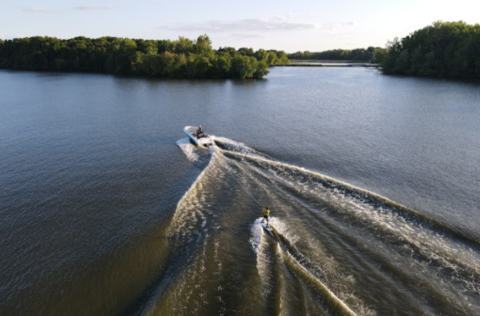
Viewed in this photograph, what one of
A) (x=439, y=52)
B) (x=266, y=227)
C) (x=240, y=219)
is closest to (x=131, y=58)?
(x=240, y=219)

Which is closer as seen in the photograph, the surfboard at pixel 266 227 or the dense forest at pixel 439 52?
the surfboard at pixel 266 227

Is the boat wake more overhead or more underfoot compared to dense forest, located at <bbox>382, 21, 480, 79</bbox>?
more underfoot

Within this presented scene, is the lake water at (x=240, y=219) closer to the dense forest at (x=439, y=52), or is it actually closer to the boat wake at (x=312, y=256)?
the boat wake at (x=312, y=256)

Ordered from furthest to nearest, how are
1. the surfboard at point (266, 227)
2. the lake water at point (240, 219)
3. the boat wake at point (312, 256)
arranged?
the surfboard at point (266, 227), the lake water at point (240, 219), the boat wake at point (312, 256)

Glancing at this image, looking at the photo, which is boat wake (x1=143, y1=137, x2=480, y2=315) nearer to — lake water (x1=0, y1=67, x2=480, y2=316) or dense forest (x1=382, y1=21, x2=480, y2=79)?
lake water (x1=0, y1=67, x2=480, y2=316)

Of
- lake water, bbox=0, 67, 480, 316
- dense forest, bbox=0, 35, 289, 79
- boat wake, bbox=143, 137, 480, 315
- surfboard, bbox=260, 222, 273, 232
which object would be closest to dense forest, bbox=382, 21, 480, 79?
dense forest, bbox=0, 35, 289, 79

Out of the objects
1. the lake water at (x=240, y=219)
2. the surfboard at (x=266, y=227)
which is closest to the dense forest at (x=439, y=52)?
the lake water at (x=240, y=219)

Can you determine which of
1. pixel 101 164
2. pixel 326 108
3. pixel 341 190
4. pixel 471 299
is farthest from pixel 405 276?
pixel 326 108

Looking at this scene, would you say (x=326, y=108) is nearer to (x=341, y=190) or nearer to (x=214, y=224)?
(x=341, y=190)
